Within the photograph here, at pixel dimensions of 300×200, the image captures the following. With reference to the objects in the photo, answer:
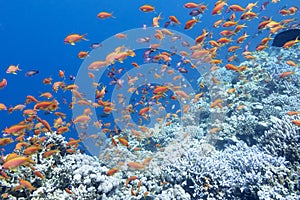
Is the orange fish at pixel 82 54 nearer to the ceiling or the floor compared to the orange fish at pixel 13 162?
nearer to the ceiling

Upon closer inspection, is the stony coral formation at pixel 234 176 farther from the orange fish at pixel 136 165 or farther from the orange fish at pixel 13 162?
the orange fish at pixel 13 162

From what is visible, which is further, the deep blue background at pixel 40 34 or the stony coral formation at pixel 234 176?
the deep blue background at pixel 40 34

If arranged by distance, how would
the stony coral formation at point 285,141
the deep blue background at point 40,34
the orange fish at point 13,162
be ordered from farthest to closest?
1. the deep blue background at point 40,34
2. the stony coral formation at point 285,141
3. the orange fish at point 13,162

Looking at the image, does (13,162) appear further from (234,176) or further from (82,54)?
(82,54)

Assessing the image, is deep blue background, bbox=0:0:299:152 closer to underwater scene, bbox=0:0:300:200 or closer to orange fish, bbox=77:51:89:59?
underwater scene, bbox=0:0:300:200

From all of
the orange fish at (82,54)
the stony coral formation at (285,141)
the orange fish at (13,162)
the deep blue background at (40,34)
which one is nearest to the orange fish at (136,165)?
the orange fish at (13,162)

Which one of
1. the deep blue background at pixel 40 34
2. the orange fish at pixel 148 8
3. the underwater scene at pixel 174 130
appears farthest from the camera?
the deep blue background at pixel 40 34

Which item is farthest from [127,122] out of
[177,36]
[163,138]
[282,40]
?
[282,40]

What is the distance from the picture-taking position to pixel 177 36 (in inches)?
370

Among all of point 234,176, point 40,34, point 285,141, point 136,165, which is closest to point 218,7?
point 285,141

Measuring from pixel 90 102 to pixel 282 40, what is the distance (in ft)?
18.8

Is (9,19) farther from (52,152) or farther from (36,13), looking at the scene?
(52,152)

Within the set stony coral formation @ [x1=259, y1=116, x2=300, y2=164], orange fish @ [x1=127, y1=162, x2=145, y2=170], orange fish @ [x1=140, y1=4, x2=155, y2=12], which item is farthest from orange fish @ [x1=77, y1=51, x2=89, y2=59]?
stony coral formation @ [x1=259, y1=116, x2=300, y2=164]

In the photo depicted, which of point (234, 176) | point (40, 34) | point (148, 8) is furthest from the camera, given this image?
point (40, 34)
